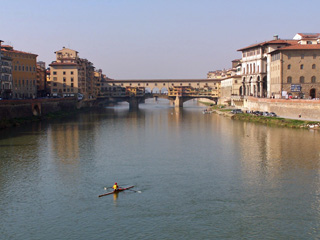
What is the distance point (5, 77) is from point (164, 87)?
166 feet

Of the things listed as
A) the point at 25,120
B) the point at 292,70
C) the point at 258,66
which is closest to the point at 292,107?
the point at 292,70

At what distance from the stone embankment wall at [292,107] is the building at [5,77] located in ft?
129

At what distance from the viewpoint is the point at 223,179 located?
24.6 m

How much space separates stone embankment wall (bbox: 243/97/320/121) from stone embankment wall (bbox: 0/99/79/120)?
3330cm

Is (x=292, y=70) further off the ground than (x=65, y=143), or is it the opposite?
(x=292, y=70)

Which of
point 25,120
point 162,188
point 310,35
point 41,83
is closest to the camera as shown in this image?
point 162,188

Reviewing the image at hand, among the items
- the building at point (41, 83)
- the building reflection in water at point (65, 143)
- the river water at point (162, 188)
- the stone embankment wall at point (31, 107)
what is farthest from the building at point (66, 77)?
the river water at point (162, 188)

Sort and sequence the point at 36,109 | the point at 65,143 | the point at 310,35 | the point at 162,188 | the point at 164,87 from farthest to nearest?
the point at 164,87 → the point at 310,35 → the point at 36,109 → the point at 65,143 → the point at 162,188

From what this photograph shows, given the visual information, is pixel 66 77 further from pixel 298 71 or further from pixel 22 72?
pixel 298 71

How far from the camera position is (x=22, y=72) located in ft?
249

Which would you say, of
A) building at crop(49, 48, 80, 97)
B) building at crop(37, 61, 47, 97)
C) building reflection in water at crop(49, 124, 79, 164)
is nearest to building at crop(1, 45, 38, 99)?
building at crop(49, 48, 80, 97)

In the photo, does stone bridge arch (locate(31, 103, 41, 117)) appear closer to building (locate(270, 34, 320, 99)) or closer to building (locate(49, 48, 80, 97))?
building (locate(49, 48, 80, 97))

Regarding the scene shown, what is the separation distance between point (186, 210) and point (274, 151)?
16101mm

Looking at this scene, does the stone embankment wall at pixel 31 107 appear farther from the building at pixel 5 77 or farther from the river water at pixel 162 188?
the river water at pixel 162 188
